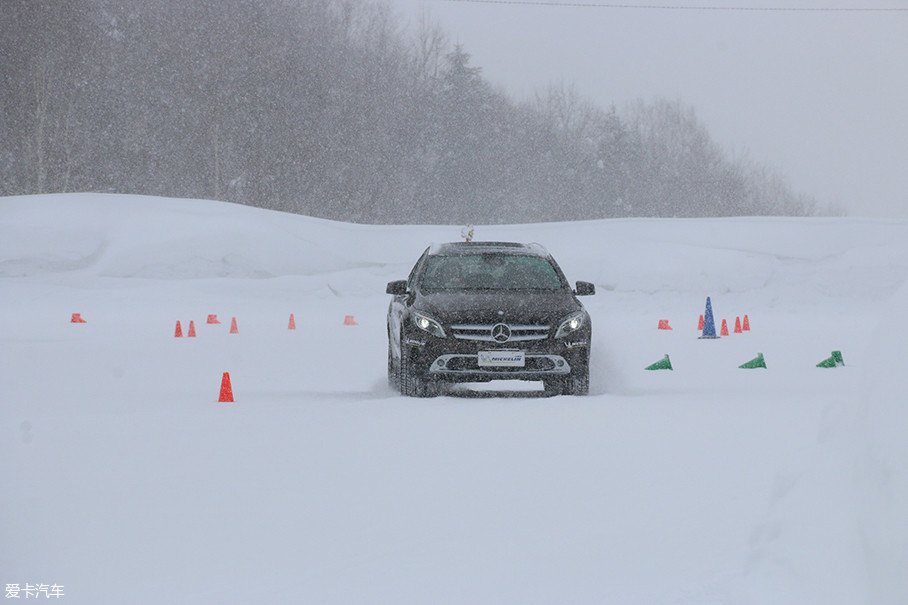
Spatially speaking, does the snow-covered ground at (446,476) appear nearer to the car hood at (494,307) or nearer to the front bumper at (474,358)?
the front bumper at (474,358)

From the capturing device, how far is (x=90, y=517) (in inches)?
235

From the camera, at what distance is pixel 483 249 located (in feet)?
42.2

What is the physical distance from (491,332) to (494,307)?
282 millimetres

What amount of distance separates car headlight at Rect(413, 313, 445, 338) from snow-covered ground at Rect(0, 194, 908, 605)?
0.72 meters

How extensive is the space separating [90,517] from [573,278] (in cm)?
2622

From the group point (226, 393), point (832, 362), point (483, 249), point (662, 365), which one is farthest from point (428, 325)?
point (832, 362)

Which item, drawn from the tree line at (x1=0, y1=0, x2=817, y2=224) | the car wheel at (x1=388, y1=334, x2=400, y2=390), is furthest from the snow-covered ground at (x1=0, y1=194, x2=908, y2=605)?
the tree line at (x1=0, y1=0, x2=817, y2=224)

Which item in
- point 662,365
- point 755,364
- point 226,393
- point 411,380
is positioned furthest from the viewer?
point 755,364

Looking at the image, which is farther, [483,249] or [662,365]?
[662,365]

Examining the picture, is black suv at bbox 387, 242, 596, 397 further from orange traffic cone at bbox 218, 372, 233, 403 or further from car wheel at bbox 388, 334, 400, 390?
orange traffic cone at bbox 218, 372, 233, 403

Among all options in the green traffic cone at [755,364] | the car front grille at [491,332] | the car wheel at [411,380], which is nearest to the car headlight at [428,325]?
the car front grille at [491,332]

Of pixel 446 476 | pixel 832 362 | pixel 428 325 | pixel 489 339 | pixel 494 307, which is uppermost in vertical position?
pixel 494 307

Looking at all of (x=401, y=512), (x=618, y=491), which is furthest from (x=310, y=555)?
(x=618, y=491)

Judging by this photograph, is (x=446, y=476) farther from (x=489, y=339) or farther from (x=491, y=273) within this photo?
(x=491, y=273)
